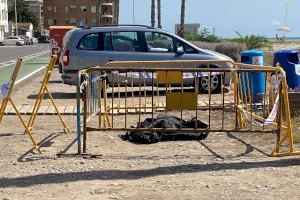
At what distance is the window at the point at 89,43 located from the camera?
15.2m

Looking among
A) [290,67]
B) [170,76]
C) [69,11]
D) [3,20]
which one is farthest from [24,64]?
[69,11]

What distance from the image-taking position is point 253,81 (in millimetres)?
11266

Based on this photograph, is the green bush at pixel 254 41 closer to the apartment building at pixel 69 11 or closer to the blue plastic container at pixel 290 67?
the blue plastic container at pixel 290 67

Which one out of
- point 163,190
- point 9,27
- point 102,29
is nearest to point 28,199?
point 163,190

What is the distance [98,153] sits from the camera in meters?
7.96

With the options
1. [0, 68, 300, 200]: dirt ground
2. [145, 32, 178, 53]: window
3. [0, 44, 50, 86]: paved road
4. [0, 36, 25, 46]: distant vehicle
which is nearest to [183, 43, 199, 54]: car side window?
[145, 32, 178, 53]: window

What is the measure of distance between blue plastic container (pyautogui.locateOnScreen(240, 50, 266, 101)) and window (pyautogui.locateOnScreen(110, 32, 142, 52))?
353 cm

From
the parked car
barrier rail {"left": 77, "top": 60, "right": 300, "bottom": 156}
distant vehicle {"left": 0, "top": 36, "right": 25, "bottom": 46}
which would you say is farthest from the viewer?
distant vehicle {"left": 0, "top": 36, "right": 25, "bottom": 46}

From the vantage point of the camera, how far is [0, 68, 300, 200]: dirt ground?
6043mm

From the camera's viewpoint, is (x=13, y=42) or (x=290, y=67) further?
(x=13, y=42)

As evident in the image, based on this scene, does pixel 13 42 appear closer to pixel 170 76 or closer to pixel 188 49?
pixel 188 49

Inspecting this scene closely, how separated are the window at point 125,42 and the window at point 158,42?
0.29 meters

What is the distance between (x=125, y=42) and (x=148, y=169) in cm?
871

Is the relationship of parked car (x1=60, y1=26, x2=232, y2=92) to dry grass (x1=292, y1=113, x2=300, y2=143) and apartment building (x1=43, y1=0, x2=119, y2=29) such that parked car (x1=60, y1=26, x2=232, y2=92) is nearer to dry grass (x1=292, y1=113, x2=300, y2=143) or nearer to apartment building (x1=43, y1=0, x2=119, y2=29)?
dry grass (x1=292, y1=113, x2=300, y2=143)
